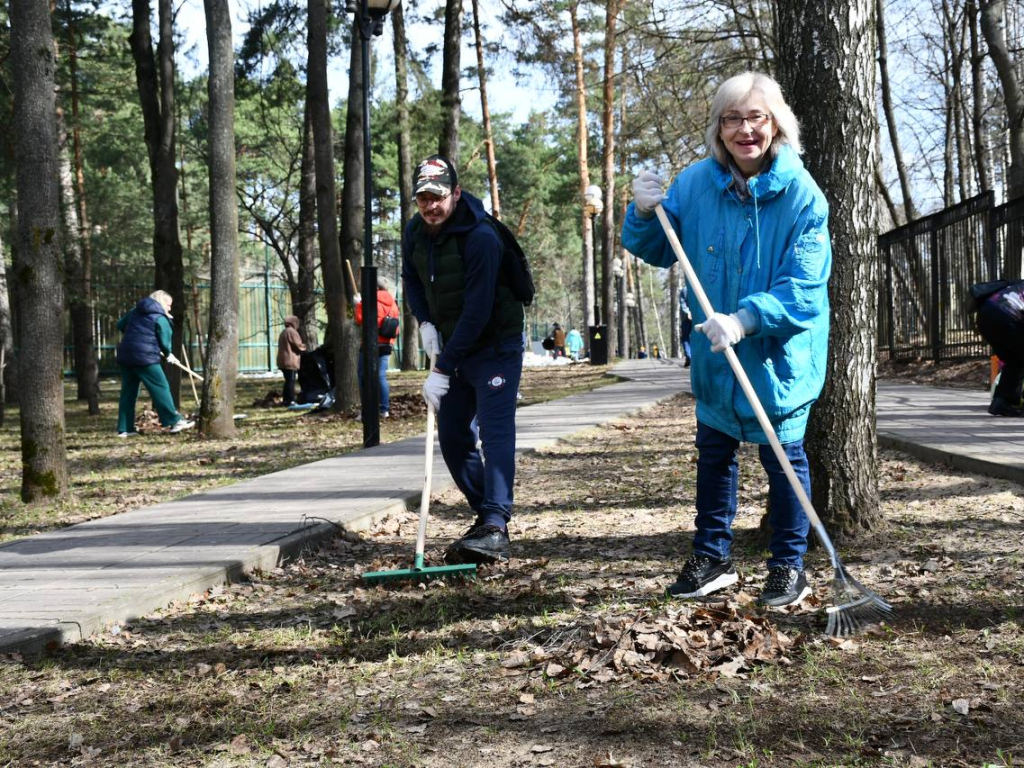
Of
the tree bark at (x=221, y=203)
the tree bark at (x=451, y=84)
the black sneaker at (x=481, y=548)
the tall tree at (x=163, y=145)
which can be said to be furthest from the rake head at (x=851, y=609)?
the tree bark at (x=451, y=84)

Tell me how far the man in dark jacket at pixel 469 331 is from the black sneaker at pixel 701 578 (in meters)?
1.12

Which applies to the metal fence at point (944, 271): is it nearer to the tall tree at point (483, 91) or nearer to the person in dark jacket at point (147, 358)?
the person in dark jacket at point (147, 358)

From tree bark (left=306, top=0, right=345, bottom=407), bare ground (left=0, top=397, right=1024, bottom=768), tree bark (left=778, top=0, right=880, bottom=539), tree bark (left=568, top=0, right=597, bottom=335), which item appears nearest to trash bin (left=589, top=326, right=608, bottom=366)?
tree bark (left=568, top=0, right=597, bottom=335)

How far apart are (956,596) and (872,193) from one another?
1829 millimetres

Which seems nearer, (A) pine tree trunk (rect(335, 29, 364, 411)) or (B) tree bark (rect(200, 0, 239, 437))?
(B) tree bark (rect(200, 0, 239, 437))

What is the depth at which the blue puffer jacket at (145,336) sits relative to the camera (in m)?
A: 12.6

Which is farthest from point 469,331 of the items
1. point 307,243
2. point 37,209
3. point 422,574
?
point 307,243

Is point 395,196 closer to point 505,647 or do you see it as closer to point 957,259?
point 957,259

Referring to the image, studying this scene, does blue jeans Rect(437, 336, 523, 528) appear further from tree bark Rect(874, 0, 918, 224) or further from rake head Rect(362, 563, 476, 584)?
tree bark Rect(874, 0, 918, 224)

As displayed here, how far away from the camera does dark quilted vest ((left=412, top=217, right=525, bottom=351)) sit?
16.9 ft

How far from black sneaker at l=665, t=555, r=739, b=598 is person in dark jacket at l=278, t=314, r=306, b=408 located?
1303cm

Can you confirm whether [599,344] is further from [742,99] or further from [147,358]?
[742,99]

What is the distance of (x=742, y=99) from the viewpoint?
386 cm

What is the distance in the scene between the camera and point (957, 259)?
49.5ft
